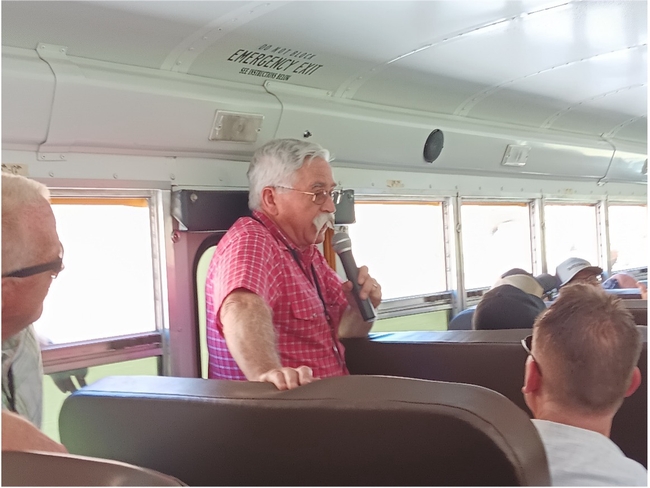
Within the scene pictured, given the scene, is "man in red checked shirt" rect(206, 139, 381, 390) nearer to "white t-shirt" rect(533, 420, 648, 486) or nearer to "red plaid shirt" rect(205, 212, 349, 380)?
"red plaid shirt" rect(205, 212, 349, 380)

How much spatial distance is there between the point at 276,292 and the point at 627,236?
5.63 meters

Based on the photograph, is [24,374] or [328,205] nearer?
[24,374]

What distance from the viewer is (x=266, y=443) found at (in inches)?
58.0

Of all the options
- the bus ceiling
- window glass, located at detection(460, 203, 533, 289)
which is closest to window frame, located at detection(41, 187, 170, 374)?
the bus ceiling

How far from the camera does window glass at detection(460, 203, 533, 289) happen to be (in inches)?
189

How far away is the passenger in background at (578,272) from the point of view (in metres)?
4.12

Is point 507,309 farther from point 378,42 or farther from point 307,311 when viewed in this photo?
point 378,42

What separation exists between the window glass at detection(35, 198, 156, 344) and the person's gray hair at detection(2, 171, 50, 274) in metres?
0.92

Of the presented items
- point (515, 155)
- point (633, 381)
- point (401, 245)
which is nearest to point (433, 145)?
point (401, 245)

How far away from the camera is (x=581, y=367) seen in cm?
151

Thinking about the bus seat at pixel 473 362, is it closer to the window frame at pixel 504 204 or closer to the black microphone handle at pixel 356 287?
the black microphone handle at pixel 356 287

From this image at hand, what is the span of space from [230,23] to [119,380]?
131cm

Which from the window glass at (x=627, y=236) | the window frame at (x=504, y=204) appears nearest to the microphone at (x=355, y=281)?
the window frame at (x=504, y=204)

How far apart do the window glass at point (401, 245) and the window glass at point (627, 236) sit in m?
2.92
